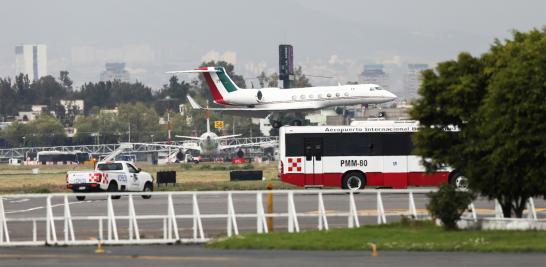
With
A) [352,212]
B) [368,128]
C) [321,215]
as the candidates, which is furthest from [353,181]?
[321,215]

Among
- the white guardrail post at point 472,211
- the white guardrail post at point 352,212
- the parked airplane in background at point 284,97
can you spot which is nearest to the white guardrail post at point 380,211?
the white guardrail post at point 352,212

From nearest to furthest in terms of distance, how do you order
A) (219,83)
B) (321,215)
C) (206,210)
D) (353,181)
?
(321,215) → (206,210) → (353,181) → (219,83)

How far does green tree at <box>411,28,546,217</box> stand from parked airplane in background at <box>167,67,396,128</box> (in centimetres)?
6879

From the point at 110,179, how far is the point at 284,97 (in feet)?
185

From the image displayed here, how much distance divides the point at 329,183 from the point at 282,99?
5775cm

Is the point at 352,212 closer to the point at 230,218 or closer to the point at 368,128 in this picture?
the point at 230,218

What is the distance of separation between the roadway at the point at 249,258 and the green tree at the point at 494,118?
486 centimetres

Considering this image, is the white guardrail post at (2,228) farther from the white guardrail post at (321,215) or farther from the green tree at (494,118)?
the green tree at (494,118)

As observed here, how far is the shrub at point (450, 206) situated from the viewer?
105 ft

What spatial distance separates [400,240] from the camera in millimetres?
30562

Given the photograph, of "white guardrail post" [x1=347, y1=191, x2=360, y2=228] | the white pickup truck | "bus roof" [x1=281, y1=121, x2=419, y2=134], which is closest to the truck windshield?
the white pickup truck

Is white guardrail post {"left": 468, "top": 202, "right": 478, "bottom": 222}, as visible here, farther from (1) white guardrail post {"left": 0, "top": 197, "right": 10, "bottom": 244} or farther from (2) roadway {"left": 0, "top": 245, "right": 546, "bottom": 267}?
(1) white guardrail post {"left": 0, "top": 197, "right": 10, "bottom": 244}

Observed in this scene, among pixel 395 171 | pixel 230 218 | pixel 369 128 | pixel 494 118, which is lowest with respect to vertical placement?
pixel 230 218

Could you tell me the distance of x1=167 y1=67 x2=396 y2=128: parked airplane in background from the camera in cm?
10738
